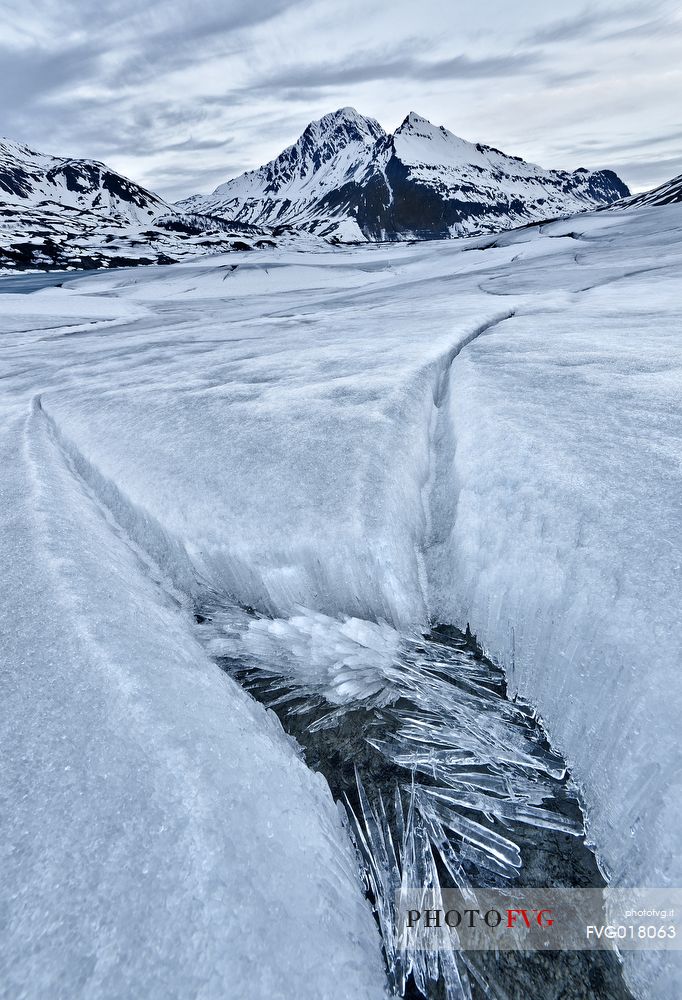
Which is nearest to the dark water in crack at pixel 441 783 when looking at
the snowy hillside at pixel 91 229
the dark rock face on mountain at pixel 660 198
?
the snowy hillside at pixel 91 229

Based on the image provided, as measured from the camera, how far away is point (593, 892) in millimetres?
1531

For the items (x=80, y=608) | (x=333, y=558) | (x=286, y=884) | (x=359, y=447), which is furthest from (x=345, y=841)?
(x=359, y=447)

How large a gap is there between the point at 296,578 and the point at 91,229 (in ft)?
250

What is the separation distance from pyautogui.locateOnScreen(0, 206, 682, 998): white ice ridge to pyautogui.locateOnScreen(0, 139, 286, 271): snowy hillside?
45.4 m

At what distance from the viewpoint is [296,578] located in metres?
2.52

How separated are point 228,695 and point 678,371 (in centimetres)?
383

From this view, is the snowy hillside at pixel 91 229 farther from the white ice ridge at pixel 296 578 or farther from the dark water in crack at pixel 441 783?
the dark water in crack at pixel 441 783

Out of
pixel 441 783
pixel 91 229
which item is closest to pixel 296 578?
pixel 441 783

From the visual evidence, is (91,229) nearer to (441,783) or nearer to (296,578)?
(296,578)

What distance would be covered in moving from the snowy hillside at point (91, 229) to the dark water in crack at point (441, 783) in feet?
156

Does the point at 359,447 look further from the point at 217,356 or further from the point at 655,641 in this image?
the point at 217,356

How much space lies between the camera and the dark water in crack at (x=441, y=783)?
1.39m

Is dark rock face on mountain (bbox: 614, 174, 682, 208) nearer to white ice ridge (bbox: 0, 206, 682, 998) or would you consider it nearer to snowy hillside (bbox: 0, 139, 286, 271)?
snowy hillside (bbox: 0, 139, 286, 271)

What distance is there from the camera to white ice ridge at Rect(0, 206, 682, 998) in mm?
1312
